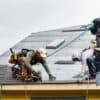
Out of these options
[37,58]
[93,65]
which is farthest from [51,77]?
[93,65]

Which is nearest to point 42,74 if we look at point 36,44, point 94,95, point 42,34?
point 94,95

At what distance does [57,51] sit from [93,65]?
6127 mm

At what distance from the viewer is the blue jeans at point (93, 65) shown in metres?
27.0

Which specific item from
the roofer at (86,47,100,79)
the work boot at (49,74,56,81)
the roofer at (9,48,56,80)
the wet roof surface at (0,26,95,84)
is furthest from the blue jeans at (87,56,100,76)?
the roofer at (9,48,56,80)

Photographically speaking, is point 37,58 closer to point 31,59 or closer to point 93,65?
point 31,59

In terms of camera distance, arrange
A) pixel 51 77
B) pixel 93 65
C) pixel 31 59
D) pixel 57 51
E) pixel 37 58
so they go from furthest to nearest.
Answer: pixel 57 51
pixel 37 58
pixel 31 59
pixel 51 77
pixel 93 65

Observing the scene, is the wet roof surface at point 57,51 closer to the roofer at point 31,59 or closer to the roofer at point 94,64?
the roofer at point 31,59

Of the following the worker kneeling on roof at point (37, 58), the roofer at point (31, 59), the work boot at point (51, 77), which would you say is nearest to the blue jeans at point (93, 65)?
the work boot at point (51, 77)

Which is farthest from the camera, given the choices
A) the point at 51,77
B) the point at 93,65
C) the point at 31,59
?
the point at 31,59

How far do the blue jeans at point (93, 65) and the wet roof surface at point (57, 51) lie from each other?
0.68 metres

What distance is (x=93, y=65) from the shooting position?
27.0m

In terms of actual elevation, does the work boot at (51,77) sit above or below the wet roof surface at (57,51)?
below

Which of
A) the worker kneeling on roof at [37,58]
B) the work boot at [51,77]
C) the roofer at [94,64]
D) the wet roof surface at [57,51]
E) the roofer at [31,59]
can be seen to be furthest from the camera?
the wet roof surface at [57,51]

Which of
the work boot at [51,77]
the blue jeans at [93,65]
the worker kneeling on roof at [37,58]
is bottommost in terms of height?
the work boot at [51,77]
